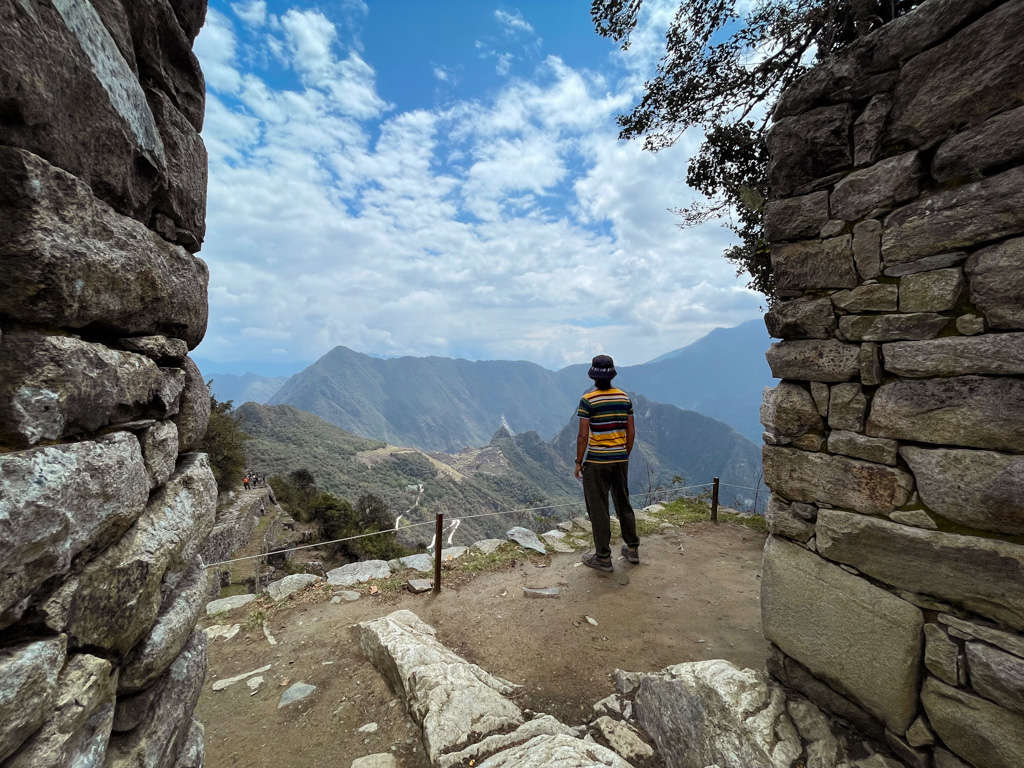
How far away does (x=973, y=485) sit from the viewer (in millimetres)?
2002

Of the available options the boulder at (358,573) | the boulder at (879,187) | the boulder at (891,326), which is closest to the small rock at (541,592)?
the boulder at (358,573)

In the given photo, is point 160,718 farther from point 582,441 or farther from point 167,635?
point 582,441

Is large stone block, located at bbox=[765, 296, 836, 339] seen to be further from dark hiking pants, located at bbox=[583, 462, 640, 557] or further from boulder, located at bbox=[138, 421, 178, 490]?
boulder, located at bbox=[138, 421, 178, 490]

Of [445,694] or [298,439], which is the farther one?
[298,439]

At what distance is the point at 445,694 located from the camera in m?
2.94

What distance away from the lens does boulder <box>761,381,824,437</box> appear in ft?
8.66

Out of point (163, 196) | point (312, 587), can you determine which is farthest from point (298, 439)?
point (163, 196)

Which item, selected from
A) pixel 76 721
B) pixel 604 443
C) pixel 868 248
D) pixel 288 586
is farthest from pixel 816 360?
pixel 288 586

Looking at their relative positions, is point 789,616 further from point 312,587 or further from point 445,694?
point 312,587

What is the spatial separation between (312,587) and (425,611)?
1888 millimetres

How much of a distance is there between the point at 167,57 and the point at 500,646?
4.91m

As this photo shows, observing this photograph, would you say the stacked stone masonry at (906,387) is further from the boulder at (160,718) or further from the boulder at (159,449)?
the boulder at (159,449)

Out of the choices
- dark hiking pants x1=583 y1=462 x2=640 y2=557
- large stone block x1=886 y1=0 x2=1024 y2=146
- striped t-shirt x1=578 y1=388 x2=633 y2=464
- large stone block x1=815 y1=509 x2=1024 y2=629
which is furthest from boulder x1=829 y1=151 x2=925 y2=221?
dark hiking pants x1=583 y1=462 x2=640 y2=557

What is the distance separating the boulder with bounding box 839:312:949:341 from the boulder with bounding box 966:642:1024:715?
5.00 ft
